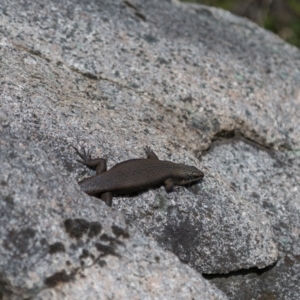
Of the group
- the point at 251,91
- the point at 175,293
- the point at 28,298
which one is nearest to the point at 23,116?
the point at 28,298

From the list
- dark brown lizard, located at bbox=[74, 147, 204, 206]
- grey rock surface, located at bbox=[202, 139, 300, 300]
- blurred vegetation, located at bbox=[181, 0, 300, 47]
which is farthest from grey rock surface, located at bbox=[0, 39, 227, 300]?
blurred vegetation, located at bbox=[181, 0, 300, 47]

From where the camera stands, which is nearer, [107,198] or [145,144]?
[107,198]

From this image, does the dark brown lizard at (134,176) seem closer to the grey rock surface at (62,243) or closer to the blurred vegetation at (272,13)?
the grey rock surface at (62,243)

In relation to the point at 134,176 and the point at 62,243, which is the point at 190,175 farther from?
the point at 62,243

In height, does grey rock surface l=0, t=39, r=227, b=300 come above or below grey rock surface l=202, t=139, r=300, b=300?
above

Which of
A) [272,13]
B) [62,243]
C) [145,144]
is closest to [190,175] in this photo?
[145,144]

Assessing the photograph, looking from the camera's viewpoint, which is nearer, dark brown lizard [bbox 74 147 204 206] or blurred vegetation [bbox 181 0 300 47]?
dark brown lizard [bbox 74 147 204 206]

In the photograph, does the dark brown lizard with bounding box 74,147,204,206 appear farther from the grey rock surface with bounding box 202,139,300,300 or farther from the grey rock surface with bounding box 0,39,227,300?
the grey rock surface with bounding box 202,139,300,300
